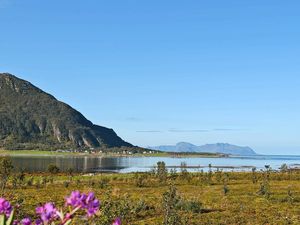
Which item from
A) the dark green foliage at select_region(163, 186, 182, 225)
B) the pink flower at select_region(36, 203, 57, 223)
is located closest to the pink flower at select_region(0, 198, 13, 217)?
the pink flower at select_region(36, 203, 57, 223)

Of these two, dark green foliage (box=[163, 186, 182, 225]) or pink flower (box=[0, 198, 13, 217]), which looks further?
dark green foliage (box=[163, 186, 182, 225])

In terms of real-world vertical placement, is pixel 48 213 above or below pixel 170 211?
above

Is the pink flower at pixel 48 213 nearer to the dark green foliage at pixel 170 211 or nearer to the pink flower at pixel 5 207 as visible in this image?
the pink flower at pixel 5 207

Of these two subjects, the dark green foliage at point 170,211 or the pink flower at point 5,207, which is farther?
the dark green foliage at point 170,211

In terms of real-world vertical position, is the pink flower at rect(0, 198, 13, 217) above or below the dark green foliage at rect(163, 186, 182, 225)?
above

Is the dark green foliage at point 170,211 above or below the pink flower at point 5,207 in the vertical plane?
below

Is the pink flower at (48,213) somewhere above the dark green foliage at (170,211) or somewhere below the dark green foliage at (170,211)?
above

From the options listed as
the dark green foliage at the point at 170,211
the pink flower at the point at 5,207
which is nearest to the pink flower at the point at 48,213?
the pink flower at the point at 5,207

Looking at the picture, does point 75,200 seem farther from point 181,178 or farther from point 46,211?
point 181,178

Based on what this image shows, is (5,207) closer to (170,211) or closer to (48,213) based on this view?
(48,213)

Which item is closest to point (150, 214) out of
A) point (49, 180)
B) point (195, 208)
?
point (195, 208)

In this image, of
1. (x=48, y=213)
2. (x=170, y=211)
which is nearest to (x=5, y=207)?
(x=48, y=213)

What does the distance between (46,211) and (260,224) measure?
1966 cm

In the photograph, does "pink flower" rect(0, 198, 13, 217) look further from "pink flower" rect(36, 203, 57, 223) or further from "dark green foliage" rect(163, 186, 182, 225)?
"dark green foliage" rect(163, 186, 182, 225)
